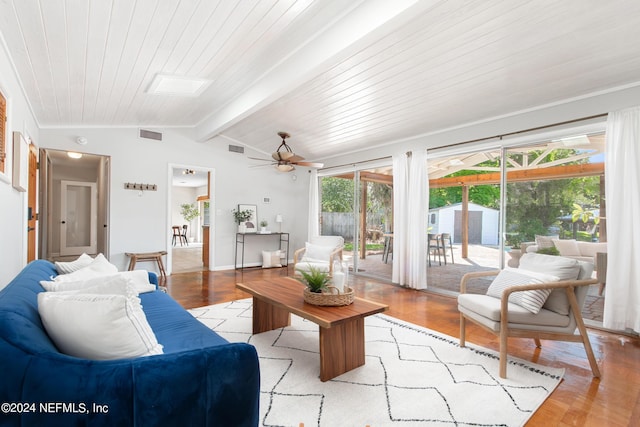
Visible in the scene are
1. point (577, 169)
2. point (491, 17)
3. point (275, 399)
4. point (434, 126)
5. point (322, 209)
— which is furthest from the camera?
point (322, 209)

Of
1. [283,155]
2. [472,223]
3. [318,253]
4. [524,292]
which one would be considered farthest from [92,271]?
[472,223]

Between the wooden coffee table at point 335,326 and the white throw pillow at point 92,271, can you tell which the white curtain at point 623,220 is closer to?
the wooden coffee table at point 335,326

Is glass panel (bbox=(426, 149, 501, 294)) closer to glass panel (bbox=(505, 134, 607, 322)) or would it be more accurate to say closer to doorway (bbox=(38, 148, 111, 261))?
glass panel (bbox=(505, 134, 607, 322))

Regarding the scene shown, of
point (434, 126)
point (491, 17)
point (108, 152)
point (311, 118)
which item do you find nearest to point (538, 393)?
point (491, 17)

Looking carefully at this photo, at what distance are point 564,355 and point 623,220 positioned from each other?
1.54 m

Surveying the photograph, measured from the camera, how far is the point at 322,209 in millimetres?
7367

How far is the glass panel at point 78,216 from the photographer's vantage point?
8922mm

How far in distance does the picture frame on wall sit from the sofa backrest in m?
5.10

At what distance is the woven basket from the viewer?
8.19 ft

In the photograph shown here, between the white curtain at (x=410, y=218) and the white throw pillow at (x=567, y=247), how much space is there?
1.70 m

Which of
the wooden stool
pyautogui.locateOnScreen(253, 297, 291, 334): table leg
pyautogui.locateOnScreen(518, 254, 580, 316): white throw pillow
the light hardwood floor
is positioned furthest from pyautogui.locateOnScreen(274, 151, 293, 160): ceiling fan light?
pyautogui.locateOnScreen(518, 254, 580, 316): white throw pillow

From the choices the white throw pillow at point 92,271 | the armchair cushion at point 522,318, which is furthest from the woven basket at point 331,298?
the white throw pillow at point 92,271

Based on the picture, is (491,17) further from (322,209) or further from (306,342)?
(322,209)

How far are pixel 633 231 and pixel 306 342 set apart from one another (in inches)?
130
